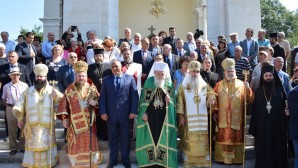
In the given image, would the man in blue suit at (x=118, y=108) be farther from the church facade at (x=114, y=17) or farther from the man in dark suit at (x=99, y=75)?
the church facade at (x=114, y=17)

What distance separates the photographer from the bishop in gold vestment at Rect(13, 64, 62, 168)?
695cm

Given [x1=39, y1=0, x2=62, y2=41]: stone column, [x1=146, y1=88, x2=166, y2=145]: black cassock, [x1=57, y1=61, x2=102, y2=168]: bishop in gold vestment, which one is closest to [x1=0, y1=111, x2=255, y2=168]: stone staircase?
[x1=57, y1=61, x2=102, y2=168]: bishop in gold vestment

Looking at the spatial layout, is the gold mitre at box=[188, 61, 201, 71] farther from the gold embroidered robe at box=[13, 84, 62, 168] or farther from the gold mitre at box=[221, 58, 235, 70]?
the gold embroidered robe at box=[13, 84, 62, 168]

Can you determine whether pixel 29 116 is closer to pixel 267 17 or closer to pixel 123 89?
pixel 123 89

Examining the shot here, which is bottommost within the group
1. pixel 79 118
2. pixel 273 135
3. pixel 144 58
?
pixel 273 135

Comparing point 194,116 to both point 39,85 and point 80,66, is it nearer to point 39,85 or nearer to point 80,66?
point 80,66

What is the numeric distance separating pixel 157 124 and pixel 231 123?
146 centimetres

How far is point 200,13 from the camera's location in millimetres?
17641

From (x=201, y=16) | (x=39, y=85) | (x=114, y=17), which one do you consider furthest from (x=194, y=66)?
(x=201, y=16)

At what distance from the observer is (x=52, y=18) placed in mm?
15742

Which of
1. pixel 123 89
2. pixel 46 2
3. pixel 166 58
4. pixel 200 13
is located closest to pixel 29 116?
pixel 123 89

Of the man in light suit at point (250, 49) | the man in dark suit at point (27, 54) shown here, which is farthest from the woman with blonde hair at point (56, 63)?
the man in light suit at point (250, 49)

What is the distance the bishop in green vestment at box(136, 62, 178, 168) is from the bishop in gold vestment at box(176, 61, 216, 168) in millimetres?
323

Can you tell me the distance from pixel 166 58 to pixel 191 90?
170 cm
